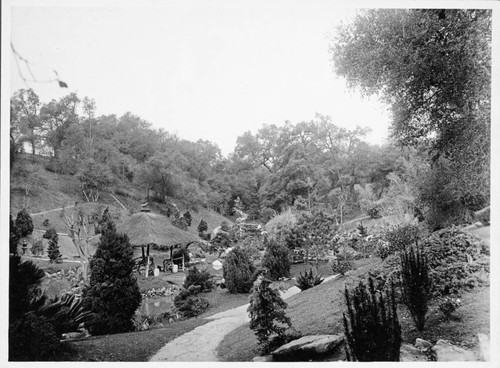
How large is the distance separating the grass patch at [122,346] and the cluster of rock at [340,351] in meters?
1.34

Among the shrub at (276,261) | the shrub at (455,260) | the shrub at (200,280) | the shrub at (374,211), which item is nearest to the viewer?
the shrub at (455,260)

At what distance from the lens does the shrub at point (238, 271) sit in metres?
5.70

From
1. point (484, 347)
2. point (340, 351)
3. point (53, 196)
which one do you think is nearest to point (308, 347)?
point (340, 351)

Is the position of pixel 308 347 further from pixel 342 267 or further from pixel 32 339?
pixel 32 339

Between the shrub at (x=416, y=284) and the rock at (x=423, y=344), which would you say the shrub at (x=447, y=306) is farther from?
the rock at (x=423, y=344)

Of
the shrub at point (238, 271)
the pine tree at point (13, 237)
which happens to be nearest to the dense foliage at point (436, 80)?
the shrub at point (238, 271)

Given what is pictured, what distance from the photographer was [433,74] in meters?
5.09

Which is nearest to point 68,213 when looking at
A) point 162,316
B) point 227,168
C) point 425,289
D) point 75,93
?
point 75,93

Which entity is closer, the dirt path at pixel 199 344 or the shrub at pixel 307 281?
the dirt path at pixel 199 344

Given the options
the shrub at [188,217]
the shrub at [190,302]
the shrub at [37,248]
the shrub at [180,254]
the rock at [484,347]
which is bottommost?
the rock at [484,347]

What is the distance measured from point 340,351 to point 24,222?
4539 mm

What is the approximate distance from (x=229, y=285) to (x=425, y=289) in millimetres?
2921
